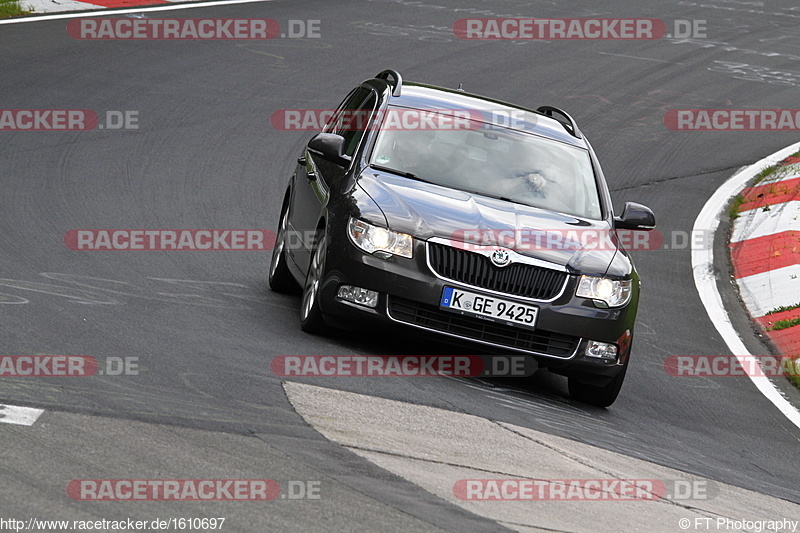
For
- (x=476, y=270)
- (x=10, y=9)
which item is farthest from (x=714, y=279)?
(x=10, y=9)

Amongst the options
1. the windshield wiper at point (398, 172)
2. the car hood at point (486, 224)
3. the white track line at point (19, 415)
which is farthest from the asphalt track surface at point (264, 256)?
the windshield wiper at point (398, 172)

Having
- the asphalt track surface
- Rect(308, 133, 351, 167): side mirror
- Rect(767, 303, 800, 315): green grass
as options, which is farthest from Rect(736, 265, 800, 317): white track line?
Rect(308, 133, 351, 167): side mirror

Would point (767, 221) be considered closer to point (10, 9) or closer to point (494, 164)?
point (494, 164)

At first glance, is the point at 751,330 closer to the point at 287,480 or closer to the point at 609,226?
the point at 609,226

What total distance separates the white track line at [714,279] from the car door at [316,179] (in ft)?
11.8

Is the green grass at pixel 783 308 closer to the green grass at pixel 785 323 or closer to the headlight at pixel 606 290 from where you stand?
the green grass at pixel 785 323

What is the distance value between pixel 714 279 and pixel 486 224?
5.21 m

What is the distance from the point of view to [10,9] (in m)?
18.5

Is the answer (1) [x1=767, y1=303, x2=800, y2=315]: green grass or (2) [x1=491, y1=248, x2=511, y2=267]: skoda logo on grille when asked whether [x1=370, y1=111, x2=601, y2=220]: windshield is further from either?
(1) [x1=767, y1=303, x2=800, y2=315]: green grass

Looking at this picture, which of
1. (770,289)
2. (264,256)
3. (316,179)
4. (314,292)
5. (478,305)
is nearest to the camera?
(478,305)

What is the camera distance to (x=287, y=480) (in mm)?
5184

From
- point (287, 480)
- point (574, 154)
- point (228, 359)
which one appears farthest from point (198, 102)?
point (287, 480)

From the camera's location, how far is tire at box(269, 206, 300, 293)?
30.9ft

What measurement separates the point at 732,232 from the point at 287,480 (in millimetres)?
9507
